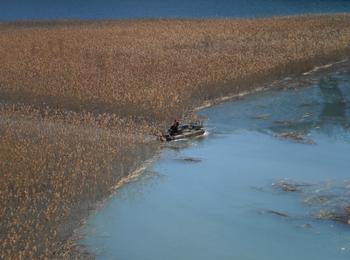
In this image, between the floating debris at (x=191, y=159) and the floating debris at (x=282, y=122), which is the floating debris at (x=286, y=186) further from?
the floating debris at (x=282, y=122)

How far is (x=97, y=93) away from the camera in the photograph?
50.8 ft

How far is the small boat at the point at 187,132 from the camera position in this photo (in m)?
12.4

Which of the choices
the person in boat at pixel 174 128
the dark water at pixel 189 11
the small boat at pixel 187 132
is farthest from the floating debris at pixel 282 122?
the dark water at pixel 189 11

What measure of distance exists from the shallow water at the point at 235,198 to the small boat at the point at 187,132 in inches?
8.8

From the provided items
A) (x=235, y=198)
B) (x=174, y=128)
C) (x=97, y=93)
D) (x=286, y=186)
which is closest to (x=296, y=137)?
(x=174, y=128)

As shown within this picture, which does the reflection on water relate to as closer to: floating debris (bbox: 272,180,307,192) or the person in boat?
the person in boat

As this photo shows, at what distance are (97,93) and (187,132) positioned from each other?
3.83 meters

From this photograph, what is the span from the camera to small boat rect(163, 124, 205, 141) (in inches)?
490

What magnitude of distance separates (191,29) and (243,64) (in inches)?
481

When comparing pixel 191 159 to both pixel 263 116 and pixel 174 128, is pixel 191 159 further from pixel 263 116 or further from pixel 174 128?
pixel 263 116

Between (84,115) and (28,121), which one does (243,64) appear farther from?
(28,121)

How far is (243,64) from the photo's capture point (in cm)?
1967

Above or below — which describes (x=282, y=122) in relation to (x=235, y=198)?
above

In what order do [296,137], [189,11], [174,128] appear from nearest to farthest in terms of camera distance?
[174,128]
[296,137]
[189,11]
